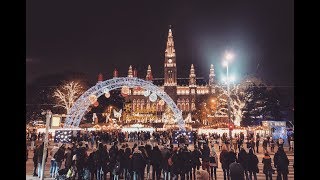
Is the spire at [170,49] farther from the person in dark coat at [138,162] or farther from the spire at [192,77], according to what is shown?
the person in dark coat at [138,162]

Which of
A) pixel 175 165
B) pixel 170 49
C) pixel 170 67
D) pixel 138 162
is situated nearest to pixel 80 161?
pixel 138 162

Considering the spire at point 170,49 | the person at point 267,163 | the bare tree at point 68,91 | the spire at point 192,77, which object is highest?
the spire at point 170,49

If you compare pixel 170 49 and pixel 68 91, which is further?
pixel 170 49

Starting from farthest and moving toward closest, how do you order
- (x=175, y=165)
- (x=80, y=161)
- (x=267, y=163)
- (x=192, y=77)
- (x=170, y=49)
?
1. (x=192, y=77)
2. (x=170, y=49)
3. (x=267, y=163)
4. (x=80, y=161)
5. (x=175, y=165)

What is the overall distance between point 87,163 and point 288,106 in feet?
153

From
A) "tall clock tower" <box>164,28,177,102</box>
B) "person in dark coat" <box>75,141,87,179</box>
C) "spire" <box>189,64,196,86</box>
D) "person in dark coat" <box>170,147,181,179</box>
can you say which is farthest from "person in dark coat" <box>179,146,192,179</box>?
"spire" <box>189,64,196,86</box>

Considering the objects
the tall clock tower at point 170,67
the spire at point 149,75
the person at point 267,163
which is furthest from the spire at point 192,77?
the person at point 267,163

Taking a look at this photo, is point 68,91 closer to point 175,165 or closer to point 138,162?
point 138,162

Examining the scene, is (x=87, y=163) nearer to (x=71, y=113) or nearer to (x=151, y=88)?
Answer: (x=71, y=113)

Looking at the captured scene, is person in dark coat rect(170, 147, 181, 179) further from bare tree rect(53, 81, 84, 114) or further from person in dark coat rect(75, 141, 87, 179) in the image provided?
bare tree rect(53, 81, 84, 114)
